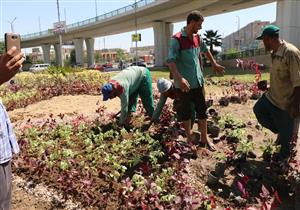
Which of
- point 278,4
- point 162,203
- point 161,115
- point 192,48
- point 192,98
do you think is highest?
point 278,4

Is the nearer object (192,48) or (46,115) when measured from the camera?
(192,48)

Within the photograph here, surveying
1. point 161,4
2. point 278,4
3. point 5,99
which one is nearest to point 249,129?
point 5,99

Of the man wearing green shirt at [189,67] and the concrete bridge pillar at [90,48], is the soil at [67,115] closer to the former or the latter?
the man wearing green shirt at [189,67]

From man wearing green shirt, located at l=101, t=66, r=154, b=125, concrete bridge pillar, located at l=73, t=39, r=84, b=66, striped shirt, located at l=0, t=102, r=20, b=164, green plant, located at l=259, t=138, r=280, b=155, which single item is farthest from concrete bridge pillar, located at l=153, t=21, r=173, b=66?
striped shirt, located at l=0, t=102, r=20, b=164

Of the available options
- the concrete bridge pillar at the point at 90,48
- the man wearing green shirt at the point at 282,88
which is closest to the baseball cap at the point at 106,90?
the man wearing green shirt at the point at 282,88

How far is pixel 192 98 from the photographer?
17.3 feet

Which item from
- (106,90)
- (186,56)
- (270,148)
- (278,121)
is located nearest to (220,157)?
(270,148)

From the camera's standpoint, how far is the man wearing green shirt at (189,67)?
495 cm

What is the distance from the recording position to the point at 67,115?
7.97 meters

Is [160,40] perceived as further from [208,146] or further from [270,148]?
[270,148]

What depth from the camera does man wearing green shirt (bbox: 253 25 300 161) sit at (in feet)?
14.5

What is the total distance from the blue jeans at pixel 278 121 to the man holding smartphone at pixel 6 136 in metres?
3.22

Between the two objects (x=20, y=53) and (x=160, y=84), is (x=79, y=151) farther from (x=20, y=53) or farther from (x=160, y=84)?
(x=20, y=53)

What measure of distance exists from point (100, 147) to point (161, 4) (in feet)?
105
